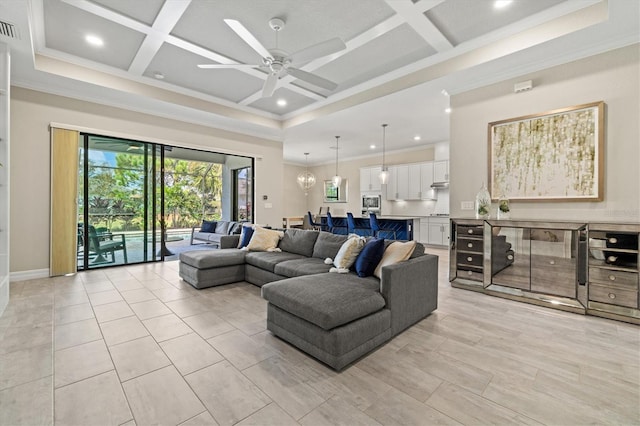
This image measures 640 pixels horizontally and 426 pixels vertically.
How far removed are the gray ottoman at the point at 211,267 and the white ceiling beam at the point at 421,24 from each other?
3.54 m

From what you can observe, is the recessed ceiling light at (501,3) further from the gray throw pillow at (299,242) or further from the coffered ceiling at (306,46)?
the gray throw pillow at (299,242)

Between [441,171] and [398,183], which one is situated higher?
[441,171]

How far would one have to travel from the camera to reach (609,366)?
2045mm

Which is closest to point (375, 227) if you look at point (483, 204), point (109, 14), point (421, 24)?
point (483, 204)

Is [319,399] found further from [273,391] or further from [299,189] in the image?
[299,189]

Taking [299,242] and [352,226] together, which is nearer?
[299,242]

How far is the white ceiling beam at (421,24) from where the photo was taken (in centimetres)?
290

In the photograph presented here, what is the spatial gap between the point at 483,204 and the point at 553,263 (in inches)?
39.2

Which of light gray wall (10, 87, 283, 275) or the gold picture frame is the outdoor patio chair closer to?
light gray wall (10, 87, 283, 275)

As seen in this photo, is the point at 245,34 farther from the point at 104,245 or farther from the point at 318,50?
the point at 104,245

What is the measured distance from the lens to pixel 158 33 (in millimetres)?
3404

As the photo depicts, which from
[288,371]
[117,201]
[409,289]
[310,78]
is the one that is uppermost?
[310,78]

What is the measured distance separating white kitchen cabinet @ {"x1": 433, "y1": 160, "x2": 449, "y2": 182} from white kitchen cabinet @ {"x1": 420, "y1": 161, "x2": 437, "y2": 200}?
0.12 m

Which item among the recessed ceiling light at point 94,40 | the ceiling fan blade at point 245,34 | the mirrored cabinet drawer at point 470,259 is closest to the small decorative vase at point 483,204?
the mirrored cabinet drawer at point 470,259
